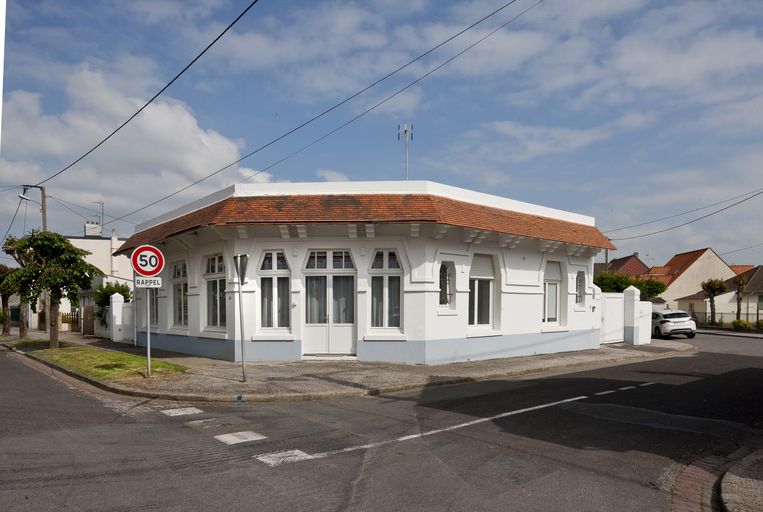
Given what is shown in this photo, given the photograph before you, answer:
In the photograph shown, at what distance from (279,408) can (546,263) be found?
40.7ft

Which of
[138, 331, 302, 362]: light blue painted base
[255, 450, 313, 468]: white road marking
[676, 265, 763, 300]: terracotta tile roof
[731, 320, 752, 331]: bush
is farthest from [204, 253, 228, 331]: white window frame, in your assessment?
[676, 265, 763, 300]: terracotta tile roof

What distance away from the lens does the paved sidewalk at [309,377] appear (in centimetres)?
1074

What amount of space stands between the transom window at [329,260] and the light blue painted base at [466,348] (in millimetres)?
2158

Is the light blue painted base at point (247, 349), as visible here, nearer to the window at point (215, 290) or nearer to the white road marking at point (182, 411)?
the window at point (215, 290)

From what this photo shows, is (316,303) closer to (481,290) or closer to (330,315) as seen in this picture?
(330,315)

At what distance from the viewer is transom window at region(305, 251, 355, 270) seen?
15.7 meters

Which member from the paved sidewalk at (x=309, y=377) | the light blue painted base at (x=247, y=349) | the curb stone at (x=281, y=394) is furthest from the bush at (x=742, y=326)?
the light blue painted base at (x=247, y=349)

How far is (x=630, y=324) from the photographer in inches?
929

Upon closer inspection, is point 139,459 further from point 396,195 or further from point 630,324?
point 630,324

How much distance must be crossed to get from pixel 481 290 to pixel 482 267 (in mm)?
727

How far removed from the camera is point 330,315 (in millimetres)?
15570

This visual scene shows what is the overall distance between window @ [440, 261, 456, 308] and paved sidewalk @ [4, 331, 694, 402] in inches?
69.9

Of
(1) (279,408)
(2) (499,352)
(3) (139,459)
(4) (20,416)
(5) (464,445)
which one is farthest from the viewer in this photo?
(2) (499,352)

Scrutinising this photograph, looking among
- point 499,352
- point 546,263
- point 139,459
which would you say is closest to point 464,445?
point 139,459
